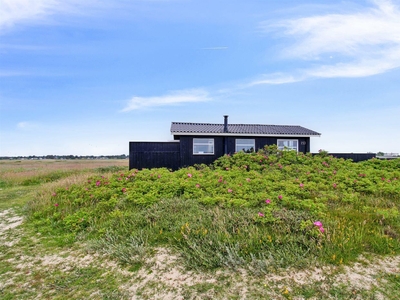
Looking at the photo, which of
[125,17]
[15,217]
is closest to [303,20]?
[125,17]

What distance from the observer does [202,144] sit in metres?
14.1

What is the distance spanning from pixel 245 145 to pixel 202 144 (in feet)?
9.62

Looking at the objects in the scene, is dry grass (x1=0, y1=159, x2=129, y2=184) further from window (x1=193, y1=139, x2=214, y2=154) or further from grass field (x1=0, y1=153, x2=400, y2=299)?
grass field (x1=0, y1=153, x2=400, y2=299)

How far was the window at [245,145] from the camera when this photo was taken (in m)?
14.6

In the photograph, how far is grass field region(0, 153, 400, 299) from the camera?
2727 mm

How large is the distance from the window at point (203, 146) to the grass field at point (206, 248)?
8083 millimetres

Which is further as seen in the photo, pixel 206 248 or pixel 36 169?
pixel 36 169

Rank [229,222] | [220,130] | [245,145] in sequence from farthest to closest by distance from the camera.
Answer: [245,145], [220,130], [229,222]

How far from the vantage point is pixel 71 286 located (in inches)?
114

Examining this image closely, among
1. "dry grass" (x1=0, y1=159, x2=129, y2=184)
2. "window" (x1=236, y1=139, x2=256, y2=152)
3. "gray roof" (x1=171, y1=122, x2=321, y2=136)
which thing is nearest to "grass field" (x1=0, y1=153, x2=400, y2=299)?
"gray roof" (x1=171, y1=122, x2=321, y2=136)

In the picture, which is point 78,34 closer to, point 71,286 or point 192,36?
point 192,36

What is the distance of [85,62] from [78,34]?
1.86 metres

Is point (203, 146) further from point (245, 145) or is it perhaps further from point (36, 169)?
point (36, 169)

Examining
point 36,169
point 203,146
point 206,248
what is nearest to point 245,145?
point 203,146
